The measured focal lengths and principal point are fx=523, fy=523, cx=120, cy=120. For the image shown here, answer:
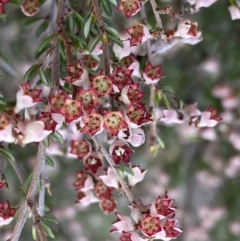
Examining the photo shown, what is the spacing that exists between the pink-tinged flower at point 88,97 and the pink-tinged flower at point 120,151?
0.26 ft

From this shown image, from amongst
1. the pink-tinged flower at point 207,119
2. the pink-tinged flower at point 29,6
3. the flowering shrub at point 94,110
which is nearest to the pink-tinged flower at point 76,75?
the flowering shrub at point 94,110

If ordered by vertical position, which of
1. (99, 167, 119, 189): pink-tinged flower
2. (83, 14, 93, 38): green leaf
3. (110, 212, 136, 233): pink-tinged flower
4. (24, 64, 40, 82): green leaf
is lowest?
(110, 212, 136, 233): pink-tinged flower

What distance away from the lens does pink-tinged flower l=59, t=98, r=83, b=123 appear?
46 centimetres

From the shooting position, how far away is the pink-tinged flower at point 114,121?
48 cm

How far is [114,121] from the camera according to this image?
0.48 meters

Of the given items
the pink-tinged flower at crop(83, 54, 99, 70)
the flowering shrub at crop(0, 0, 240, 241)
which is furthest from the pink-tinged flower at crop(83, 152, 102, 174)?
the pink-tinged flower at crop(83, 54, 99, 70)

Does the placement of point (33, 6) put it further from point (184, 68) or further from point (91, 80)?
point (184, 68)

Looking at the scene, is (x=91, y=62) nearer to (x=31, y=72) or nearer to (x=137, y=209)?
(x=31, y=72)

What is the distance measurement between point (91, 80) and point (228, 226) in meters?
0.91

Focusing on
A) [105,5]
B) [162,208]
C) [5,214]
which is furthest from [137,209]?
[105,5]

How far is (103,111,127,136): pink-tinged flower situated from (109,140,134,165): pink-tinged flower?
0.06 meters

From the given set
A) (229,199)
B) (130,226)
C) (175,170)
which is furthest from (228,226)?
(130,226)

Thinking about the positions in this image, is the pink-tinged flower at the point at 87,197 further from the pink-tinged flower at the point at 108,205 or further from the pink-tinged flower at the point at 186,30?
the pink-tinged flower at the point at 186,30

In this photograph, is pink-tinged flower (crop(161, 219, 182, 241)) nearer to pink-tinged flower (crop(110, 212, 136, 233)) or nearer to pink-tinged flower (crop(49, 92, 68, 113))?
pink-tinged flower (crop(110, 212, 136, 233))
